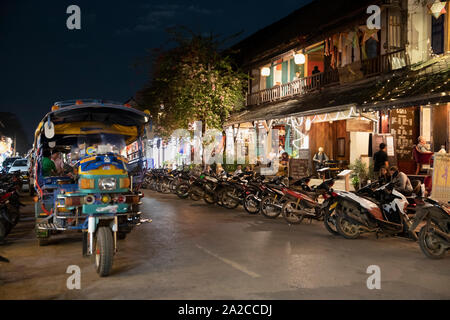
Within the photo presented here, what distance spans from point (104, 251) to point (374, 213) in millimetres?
5003

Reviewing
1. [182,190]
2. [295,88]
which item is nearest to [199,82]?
[295,88]

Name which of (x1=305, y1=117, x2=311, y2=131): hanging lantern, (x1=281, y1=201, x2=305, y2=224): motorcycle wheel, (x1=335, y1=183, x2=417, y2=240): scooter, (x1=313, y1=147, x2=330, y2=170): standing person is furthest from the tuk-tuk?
(x1=305, y1=117, x2=311, y2=131): hanging lantern

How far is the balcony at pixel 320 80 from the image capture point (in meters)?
14.4

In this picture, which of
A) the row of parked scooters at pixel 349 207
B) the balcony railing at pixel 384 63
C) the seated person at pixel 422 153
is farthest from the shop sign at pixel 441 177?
the balcony railing at pixel 384 63

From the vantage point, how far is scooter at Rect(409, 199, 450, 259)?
6.61 meters

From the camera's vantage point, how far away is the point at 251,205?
12.2 m

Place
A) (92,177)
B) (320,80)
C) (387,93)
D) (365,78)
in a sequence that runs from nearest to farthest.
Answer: (92,177) → (387,93) → (365,78) → (320,80)

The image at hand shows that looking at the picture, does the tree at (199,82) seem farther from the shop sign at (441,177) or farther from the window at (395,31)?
the shop sign at (441,177)

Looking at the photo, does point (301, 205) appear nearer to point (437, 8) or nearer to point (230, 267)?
point (230, 267)

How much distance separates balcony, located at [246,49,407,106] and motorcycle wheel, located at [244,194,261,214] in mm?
6855

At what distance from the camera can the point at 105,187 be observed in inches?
246

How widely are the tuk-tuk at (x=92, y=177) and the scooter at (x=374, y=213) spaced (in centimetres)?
402

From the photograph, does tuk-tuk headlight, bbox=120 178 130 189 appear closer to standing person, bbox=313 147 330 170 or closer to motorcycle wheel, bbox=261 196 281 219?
motorcycle wheel, bbox=261 196 281 219

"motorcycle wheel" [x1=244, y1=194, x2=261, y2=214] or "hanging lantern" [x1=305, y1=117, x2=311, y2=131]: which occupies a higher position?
"hanging lantern" [x1=305, y1=117, x2=311, y2=131]
